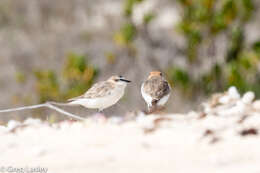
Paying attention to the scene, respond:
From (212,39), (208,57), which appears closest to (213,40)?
(212,39)

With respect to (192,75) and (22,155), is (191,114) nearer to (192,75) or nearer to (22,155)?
(22,155)

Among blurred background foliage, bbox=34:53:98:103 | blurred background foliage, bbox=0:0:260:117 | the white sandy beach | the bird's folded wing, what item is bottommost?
the white sandy beach

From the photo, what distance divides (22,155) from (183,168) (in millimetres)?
1319

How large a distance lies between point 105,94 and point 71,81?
7134 millimetres

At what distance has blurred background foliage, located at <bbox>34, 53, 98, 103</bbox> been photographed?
13.3 metres

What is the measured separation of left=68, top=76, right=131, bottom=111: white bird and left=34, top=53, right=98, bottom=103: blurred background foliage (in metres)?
6.24

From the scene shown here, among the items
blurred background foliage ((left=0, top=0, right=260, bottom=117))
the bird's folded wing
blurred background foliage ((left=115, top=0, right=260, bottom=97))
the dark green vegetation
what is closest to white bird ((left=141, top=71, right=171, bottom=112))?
the bird's folded wing

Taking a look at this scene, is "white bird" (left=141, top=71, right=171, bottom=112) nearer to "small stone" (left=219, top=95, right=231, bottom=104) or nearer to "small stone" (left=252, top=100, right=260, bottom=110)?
"small stone" (left=219, top=95, right=231, bottom=104)

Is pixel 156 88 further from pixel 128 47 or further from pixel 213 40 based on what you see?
pixel 128 47

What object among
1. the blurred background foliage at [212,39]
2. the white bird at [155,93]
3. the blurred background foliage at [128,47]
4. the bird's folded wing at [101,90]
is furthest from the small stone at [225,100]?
the blurred background foliage at [212,39]

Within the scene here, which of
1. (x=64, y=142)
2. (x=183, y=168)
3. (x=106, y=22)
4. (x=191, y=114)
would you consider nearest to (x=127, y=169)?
(x=183, y=168)

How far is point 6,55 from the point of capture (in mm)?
19266

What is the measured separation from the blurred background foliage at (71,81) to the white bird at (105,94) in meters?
6.24

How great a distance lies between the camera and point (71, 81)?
13758 millimetres
